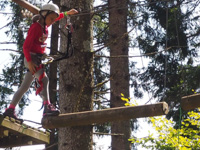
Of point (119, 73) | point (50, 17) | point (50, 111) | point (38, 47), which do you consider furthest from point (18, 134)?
point (119, 73)

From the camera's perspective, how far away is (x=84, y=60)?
654cm

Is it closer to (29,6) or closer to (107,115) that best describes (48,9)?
(29,6)

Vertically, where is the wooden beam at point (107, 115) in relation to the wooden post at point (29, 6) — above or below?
below

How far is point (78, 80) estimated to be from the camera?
642 centimetres

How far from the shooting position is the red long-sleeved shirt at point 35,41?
5949mm

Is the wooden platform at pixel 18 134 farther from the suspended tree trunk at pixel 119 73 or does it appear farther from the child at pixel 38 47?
the suspended tree trunk at pixel 119 73

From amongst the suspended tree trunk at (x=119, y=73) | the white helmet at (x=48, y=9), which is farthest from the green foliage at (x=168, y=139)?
the white helmet at (x=48, y=9)

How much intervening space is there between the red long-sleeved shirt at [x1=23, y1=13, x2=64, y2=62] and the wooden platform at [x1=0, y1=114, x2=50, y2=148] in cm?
85

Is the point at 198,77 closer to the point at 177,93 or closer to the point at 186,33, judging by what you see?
the point at 177,93

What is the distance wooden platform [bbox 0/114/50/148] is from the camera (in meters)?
6.01

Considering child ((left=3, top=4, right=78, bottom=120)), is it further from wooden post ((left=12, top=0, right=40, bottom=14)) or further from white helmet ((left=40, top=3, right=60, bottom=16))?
wooden post ((left=12, top=0, right=40, bottom=14))

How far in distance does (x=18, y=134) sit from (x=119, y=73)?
4647 millimetres

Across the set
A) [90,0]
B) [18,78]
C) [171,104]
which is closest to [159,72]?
[171,104]

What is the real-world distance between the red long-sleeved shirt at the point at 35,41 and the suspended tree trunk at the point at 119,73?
4.09 meters
